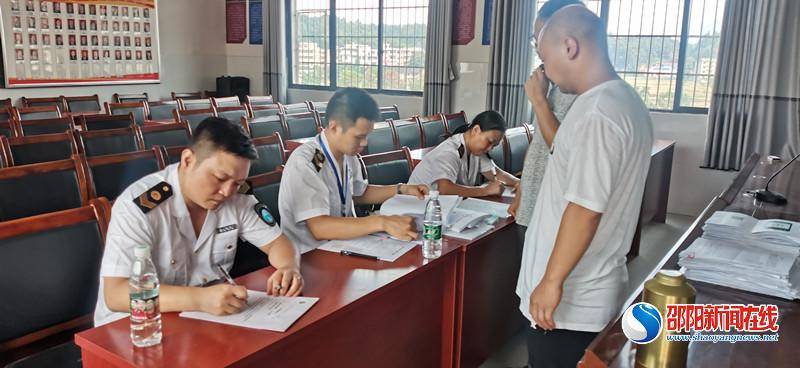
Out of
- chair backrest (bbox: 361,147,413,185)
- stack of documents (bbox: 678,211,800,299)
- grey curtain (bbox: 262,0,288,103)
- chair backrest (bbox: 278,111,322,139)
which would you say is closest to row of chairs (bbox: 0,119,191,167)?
chair backrest (bbox: 278,111,322,139)

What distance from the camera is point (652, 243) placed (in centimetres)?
440

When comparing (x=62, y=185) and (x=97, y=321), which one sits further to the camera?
(x=62, y=185)

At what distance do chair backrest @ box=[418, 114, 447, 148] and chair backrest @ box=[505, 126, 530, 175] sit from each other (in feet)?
1.91

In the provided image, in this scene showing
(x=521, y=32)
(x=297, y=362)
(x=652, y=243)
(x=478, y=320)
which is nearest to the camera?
(x=297, y=362)

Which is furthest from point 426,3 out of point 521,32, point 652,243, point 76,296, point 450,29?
point 76,296

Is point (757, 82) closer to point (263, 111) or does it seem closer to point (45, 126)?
point (263, 111)

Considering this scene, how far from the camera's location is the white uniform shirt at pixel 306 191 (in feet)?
6.59

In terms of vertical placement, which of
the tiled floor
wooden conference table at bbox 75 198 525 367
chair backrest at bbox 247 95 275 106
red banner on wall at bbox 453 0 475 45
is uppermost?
red banner on wall at bbox 453 0 475 45

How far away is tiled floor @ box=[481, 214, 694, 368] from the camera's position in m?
2.57

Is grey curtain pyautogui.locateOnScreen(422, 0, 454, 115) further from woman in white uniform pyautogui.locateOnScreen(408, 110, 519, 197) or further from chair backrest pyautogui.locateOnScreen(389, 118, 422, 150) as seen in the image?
woman in white uniform pyautogui.locateOnScreen(408, 110, 519, 197)

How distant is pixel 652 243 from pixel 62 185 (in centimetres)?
375

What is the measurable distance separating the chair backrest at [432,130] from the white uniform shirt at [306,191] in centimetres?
274

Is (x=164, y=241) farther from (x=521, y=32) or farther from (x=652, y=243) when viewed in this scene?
(x=521, y=32)

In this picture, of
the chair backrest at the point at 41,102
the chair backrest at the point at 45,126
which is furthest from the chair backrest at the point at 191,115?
the chair backrest at the point at 41,102
